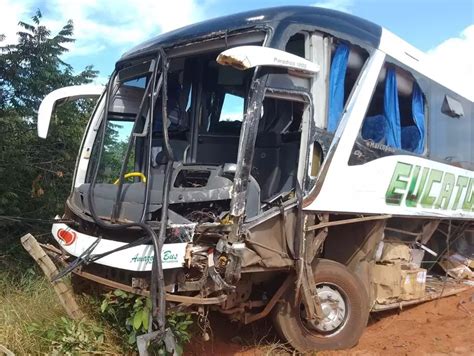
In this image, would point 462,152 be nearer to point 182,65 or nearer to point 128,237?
point 182,65

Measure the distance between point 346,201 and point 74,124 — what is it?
17.0 ft

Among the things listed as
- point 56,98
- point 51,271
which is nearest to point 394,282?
point 51,271

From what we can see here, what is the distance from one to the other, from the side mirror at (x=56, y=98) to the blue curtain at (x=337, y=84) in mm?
2577

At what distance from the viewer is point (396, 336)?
220 inches

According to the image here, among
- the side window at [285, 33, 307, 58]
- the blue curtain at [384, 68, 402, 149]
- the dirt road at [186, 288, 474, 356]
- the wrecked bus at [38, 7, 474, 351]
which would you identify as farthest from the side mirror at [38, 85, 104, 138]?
the blue curtain at [384, 68, 402, 149]

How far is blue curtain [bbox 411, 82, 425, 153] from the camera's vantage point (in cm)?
605

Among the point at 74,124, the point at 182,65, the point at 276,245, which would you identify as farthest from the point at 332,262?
the point at 74,124

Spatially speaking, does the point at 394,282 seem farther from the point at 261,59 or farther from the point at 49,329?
the point at 49,329

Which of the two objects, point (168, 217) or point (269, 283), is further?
point (269, 283)

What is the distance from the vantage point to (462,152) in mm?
7230

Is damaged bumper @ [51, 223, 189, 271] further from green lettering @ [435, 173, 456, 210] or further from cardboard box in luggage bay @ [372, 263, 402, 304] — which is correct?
green lettering @ [435, 173, 456, 210]

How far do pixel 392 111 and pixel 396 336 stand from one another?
2.39 meters

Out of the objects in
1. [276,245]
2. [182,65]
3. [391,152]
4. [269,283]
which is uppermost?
[182,65]

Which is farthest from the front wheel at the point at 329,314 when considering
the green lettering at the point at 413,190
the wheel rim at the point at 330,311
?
the green lettering at the point at 413,190
